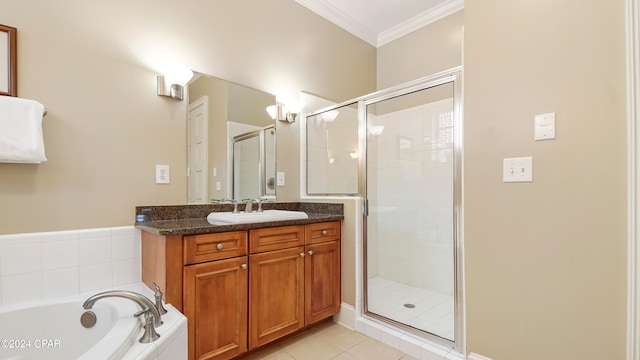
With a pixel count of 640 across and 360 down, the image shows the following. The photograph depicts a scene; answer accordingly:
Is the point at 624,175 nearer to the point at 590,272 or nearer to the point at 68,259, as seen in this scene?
the point at 590,272

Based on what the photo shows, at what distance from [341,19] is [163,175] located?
236 centimetres

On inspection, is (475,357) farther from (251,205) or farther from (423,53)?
(423,53)

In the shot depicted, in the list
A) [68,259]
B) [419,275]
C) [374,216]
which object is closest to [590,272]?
[374,216]

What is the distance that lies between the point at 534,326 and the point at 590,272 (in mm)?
366

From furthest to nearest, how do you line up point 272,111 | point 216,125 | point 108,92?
point 272,111, point 216,125, point 108,92

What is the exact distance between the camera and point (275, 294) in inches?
73.7

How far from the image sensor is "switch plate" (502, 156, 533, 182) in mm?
1425

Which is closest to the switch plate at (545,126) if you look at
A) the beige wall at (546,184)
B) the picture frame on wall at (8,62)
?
the beige wall at (546,184)

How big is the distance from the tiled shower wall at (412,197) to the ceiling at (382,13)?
42.3 inches

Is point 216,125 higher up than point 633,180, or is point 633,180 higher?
point 216,125

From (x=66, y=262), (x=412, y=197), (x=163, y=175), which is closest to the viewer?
(x=66, y=262)

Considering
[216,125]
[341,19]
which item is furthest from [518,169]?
[341,19]

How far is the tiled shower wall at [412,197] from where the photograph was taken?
2.47 metres

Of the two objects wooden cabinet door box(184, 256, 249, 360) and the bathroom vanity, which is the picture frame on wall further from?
wooden cabinet door box(184, 256, 249, 360)
